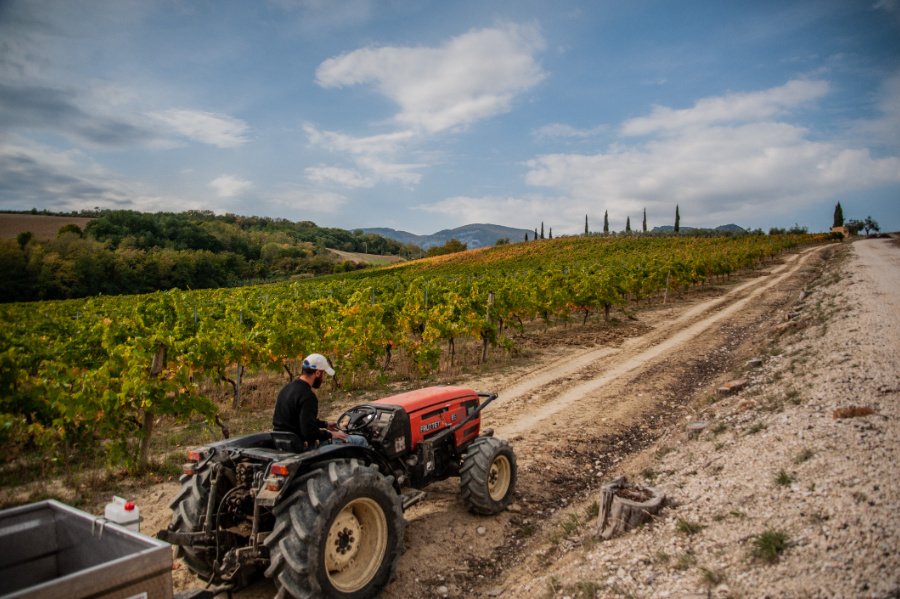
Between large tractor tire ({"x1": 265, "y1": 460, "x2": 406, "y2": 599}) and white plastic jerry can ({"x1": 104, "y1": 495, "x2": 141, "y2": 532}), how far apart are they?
898mm

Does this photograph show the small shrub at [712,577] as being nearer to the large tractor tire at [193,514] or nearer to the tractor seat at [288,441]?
the tractor seat at [288,441]

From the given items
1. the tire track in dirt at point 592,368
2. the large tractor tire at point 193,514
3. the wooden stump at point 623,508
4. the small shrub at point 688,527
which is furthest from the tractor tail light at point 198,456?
the tire track in dirt at point 592,368

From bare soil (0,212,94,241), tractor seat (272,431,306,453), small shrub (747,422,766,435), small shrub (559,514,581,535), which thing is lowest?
small shrub (559,514,581,535)

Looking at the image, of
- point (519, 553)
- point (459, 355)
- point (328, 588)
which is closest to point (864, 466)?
point (519, 553)

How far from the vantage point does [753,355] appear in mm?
11234

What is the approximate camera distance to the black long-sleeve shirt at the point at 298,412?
3.97 m

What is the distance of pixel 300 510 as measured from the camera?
347 cm

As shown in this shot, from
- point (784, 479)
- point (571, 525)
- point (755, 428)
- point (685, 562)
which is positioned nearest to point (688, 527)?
point (685, 562)

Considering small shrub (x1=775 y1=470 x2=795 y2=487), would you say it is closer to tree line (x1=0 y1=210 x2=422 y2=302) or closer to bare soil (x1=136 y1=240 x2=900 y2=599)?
bare soil (x1=136 y1=240 x2=900 y2=599)

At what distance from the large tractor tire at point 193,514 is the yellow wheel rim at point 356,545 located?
91 centimetres

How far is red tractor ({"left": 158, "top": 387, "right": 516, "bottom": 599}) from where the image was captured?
343cm

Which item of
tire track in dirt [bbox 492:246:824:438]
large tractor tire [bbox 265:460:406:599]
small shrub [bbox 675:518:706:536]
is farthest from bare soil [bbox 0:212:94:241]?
small shrub [bbox 675:518:706:536]

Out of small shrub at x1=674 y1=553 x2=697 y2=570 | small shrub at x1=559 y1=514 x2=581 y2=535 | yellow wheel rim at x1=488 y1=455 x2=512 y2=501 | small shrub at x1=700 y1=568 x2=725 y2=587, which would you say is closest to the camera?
small shrub at x1=700 y1=568 x2=725 y2=587

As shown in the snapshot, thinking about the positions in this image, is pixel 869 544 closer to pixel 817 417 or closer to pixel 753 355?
pixel 817 417
